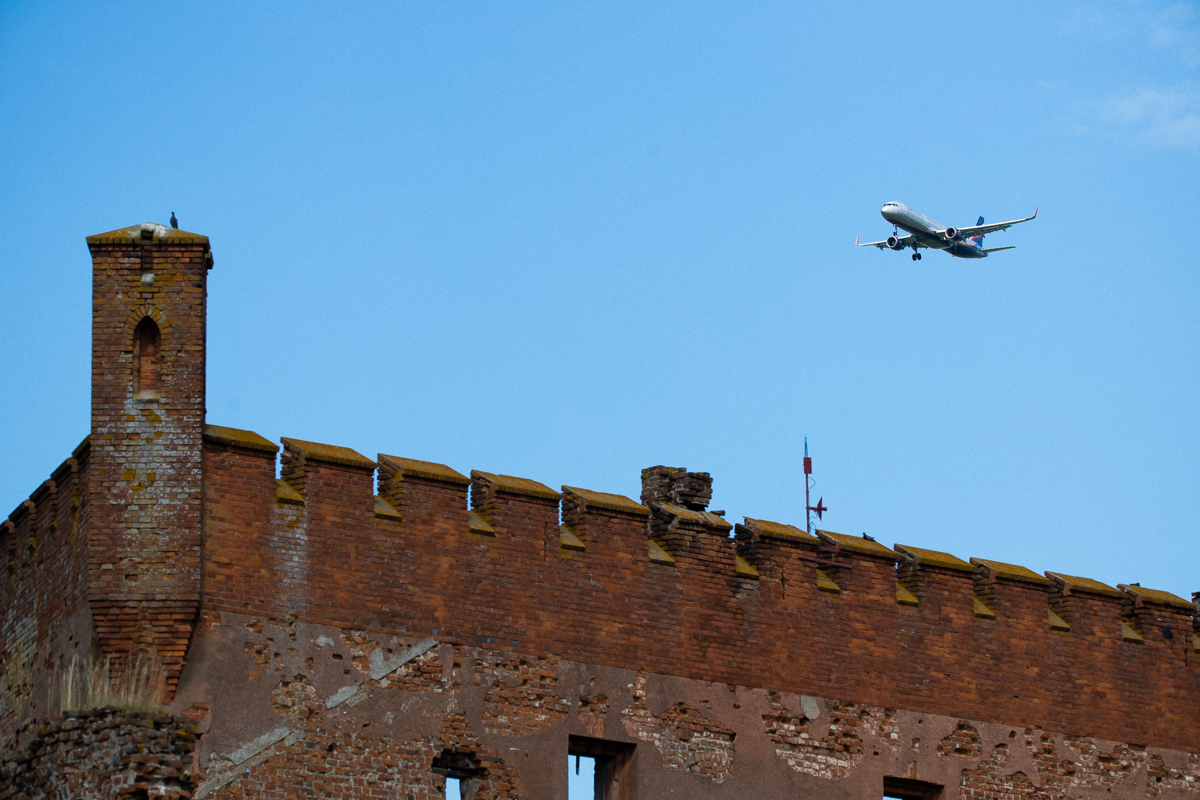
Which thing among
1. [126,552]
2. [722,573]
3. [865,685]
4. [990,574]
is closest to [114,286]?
[126,552]

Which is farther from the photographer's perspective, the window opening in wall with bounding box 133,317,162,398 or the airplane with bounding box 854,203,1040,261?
the airplane with bounding box 854,203,1040,261

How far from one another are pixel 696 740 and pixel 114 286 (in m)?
7.17

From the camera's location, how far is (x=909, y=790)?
809 inches

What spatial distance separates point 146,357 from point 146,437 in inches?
31.5

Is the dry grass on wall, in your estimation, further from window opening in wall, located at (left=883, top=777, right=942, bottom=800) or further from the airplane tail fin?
the airplane tail fin

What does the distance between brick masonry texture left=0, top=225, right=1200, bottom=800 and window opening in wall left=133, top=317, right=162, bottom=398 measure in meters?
0.03

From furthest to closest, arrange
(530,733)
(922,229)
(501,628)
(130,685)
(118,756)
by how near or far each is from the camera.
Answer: (922,229) < (501,628) < (530,733) < (130,685) < (118,756)

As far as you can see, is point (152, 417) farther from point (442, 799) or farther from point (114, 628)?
point (442, 799)

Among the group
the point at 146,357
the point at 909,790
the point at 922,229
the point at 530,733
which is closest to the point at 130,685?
the point at 146,357

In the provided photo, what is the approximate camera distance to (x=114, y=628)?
654 inches

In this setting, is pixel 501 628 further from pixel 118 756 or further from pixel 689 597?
pixel 118 756

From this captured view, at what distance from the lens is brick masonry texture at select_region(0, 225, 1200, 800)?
670 inches

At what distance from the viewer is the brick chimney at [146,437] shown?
54.6 feet

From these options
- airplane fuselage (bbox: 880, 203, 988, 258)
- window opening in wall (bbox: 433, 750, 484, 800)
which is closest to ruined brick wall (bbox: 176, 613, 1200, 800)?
window opening in wall (bbox: 433, 750, 484, 800)
